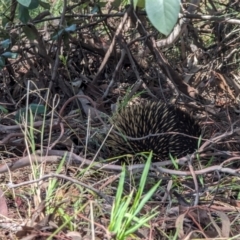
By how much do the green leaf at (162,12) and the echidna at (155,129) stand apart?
1671 millimetres

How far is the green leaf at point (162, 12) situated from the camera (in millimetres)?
856

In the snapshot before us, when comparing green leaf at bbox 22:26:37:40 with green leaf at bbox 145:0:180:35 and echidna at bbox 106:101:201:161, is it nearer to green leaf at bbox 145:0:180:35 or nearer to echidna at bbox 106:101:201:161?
echidna at bbox 106:101:201:161

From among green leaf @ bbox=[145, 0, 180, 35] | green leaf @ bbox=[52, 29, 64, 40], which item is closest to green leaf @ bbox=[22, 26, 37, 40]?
green leaf @ bbox=[52, 29, 64, 40]

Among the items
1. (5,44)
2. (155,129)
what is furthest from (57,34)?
(155,129)

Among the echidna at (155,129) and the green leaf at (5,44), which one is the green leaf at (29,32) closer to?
the green leaf at (5,44)

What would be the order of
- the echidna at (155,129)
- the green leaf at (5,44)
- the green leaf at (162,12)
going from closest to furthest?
1. the green leaf at (162,12)
2. the green leaf at (5,44)
3. the echidna at (155,129)

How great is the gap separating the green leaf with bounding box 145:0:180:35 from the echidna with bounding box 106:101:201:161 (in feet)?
5.48

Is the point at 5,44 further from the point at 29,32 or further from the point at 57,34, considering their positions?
the point at 57,34

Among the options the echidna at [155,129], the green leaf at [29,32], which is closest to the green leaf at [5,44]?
the green leaf at [29,32]

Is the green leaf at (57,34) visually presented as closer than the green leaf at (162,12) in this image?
No

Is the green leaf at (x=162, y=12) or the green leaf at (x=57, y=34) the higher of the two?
the green leaf at (x=162, y=12)

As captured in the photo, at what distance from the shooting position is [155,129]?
285 cm

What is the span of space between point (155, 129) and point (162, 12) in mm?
2008

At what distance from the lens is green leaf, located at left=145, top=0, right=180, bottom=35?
2.81 feet
